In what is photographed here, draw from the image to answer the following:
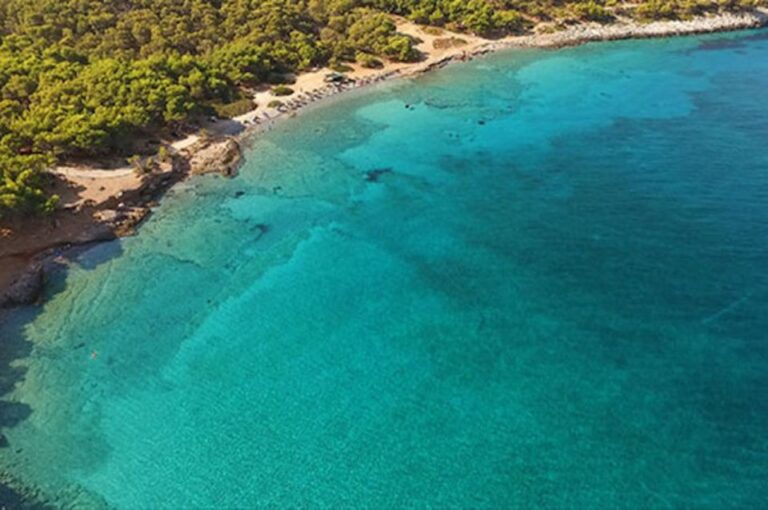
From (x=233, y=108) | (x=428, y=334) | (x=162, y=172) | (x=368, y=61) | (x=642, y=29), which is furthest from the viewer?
(x=642, y=29)

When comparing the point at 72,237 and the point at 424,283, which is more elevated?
the point at 72,237

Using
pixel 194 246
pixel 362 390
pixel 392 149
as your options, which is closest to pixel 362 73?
pixel 392 149

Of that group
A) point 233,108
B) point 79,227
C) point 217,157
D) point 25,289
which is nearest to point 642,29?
point 233,108

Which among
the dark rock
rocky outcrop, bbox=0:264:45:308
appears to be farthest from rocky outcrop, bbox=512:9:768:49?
rocky outcrop, bbox=0:264:45:308

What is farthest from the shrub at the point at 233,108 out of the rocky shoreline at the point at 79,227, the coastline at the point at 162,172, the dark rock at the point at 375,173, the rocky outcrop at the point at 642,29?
the rocky outcrop at the point at 642,29

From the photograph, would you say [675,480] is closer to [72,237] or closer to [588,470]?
[588,470]

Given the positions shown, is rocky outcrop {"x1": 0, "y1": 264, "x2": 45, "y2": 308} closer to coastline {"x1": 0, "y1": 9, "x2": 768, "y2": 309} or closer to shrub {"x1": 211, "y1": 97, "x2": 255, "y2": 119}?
coastline {"x1": 0, "y1": 9, "x2": 768, "y2": 309}

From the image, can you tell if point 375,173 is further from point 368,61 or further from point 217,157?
point 368,61
